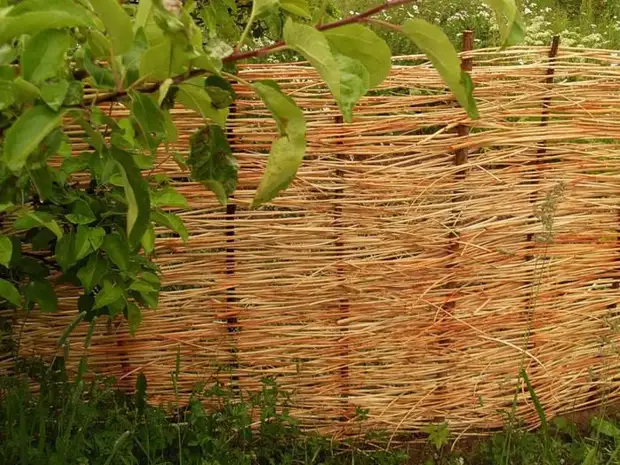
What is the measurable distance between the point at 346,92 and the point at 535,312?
7.98ft

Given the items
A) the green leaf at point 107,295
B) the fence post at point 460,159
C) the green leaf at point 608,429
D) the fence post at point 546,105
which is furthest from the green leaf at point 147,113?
the green leaf at point 608,429

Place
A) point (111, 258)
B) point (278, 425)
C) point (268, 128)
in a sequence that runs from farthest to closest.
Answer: point (278, 425)
point (268, 128)
point (111, 258)

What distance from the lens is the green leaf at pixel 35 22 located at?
95 centimetres

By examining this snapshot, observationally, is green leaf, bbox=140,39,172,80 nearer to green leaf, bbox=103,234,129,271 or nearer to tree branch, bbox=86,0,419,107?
tree branch, bbox=86,0,419,107

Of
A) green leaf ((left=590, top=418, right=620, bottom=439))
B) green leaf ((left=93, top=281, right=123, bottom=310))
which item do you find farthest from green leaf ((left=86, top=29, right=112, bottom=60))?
green leaf ((left=590, top=418, right=620, bottom=439))

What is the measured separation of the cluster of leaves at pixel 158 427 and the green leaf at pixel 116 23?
1.84 m

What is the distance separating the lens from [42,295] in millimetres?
2484

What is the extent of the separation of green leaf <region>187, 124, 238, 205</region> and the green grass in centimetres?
162

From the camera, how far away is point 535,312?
10.6 feet

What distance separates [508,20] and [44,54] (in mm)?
509

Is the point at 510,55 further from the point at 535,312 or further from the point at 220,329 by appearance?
the point at 220,329

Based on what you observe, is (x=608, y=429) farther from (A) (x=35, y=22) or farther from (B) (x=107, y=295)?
(A) (x=35, y=22)

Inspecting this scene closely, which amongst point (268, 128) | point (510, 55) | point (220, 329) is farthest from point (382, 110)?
point (220, 329)

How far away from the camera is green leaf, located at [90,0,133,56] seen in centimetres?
94
